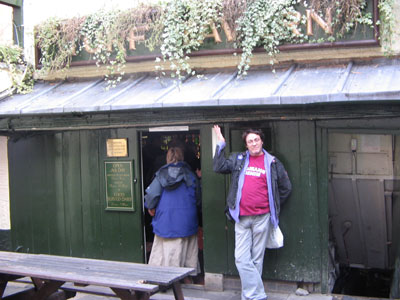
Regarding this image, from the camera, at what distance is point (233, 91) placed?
523cm

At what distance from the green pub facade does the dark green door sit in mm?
16

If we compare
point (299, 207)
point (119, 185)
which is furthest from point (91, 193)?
point (299, 207)

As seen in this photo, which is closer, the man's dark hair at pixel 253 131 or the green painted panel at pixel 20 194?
the man's dark hair at pixel 253 131

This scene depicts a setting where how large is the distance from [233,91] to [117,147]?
2.12 m

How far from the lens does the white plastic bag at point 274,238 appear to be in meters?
5.36

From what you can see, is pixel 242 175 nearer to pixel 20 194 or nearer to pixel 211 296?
pixel 211 296

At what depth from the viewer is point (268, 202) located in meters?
5.22

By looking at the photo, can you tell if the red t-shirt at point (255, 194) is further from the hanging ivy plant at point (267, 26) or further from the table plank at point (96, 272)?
the hanging ivy plant at point (267, 26)

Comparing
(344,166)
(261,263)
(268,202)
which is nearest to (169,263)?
(261,263)

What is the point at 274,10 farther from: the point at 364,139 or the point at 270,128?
the point at 364,139

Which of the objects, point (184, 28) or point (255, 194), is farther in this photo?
point (184, 28)

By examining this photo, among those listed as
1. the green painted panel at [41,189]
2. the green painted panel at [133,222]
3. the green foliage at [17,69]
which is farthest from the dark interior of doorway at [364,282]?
the green foliage at [17,69]

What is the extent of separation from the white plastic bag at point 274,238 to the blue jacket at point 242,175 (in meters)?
0.14

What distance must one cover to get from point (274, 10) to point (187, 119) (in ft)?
5.48
